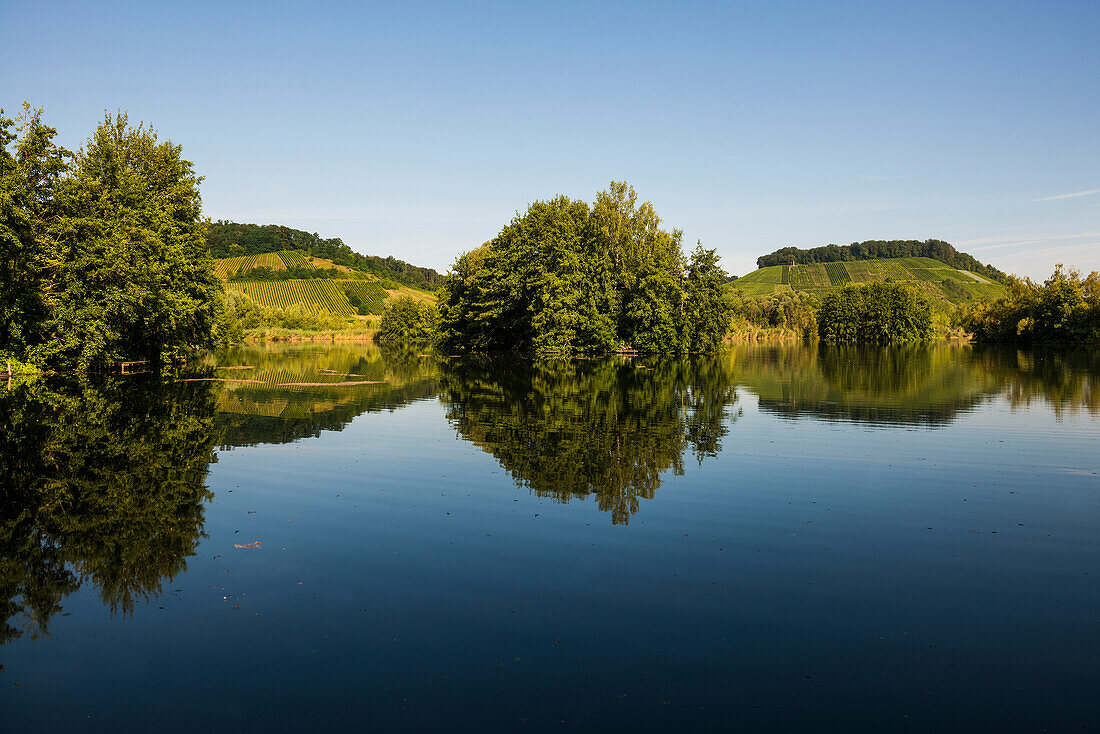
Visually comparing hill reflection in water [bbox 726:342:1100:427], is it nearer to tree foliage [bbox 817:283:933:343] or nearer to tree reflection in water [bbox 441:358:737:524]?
tree reflection in water [bbox 441:358:737:524]

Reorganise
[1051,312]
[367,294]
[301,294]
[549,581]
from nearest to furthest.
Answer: [549,581]
[1051,312]
[301,294]
[367,294]

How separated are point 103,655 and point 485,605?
3957 millimetres

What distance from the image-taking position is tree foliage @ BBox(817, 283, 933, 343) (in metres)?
124

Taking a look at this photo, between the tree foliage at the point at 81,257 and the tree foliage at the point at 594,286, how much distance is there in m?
31.5

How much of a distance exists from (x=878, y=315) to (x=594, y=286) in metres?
81.2

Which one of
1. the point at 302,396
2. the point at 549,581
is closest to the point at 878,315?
the point at 302,396

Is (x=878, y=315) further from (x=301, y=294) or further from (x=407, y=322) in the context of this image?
(x=301, y=294)

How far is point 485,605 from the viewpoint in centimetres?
813

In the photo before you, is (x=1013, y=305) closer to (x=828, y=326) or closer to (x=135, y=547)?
(x=828, y=326)

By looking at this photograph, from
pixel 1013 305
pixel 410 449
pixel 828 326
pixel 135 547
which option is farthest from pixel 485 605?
pixel 828 326

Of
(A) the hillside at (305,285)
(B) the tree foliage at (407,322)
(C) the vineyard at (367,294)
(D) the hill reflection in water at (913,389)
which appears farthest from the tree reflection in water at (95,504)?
(C) the vineyard at (367,294)

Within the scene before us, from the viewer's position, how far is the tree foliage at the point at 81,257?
112 ft

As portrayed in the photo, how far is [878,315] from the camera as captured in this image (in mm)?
125000

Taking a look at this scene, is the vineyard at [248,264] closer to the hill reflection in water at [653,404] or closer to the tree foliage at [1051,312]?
the hill reflection in water at [653,404]
